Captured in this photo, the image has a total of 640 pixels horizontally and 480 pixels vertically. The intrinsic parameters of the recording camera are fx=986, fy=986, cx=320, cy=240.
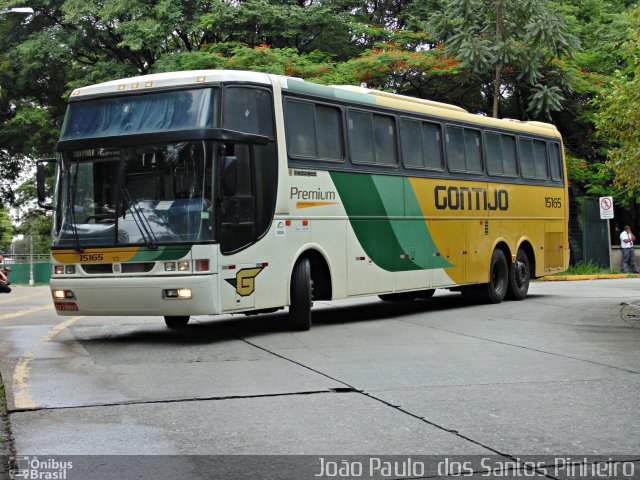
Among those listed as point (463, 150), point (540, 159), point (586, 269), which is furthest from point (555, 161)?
point (586, 269)

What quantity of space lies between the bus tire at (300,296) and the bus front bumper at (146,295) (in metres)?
1.62

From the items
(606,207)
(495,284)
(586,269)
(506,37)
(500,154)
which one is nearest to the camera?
(495,284)

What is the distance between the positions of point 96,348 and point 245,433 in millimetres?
5583

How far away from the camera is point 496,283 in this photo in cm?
1953

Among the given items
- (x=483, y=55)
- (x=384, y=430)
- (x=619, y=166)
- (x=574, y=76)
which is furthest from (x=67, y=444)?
(x=574, y=76)

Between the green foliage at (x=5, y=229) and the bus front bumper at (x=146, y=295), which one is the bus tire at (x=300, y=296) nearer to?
the bus front bumper at (x=146, y=295)

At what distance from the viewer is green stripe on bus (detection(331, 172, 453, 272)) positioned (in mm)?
15047

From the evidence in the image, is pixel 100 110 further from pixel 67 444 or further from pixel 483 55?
pixel 483 55

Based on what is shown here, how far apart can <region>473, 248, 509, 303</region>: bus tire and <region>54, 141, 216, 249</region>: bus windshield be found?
841cm

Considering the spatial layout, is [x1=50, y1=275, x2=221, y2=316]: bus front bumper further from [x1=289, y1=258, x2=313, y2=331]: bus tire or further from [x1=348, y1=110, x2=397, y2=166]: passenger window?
[x1=348, y1=110, x2=397, y2=166]: passenger window

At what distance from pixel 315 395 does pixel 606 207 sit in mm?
26591

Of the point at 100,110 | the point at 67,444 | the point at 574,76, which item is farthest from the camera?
the point at 574,76

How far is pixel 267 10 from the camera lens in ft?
106

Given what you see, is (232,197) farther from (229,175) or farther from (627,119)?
(627,119)
